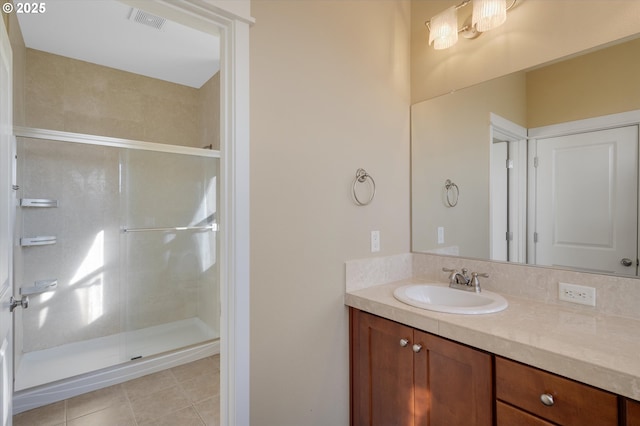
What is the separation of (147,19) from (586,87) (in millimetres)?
2773

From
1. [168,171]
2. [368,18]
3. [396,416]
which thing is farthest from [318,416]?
[168,171]

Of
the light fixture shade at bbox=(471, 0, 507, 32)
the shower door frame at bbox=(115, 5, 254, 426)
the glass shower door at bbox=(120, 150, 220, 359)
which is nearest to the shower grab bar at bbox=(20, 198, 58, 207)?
the glass shower door at bbox=(120, 150, 220, 359)

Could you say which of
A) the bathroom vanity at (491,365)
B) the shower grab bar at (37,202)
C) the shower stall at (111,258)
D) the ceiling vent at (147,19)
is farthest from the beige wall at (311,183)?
the shower grab bar at (37,202)

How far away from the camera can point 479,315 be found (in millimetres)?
1213

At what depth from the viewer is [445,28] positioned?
5.47 feet

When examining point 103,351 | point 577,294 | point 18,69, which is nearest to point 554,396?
point 577,294

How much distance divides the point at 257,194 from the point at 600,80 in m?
1.56

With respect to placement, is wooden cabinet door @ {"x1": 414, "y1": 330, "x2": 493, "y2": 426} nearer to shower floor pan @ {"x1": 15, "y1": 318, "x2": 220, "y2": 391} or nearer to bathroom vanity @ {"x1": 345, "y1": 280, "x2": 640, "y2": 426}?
bathroom vanity @ {"x1": 345, "y1": 280, "x2": 640, "y2": 426}

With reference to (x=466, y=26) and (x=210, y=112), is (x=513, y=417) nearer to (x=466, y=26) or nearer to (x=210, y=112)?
(x=466, y=26)

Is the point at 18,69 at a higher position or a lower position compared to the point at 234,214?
higher

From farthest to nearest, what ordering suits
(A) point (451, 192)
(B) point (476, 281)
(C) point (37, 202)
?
1. (C) point (37, 202)
2. (A) point (451, 192)
3. (B) point (476, 281)

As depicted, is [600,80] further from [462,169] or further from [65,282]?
[65,282]

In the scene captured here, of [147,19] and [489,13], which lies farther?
[147,19]

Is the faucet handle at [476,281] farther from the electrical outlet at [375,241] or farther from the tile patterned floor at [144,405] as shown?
the tile patterned floor at [144,405]
